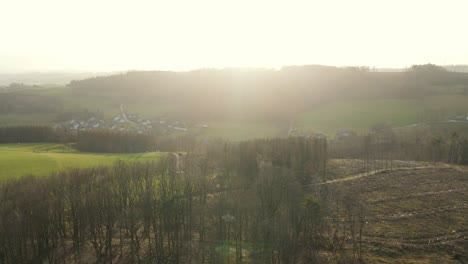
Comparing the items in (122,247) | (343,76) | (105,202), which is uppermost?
(343,76)

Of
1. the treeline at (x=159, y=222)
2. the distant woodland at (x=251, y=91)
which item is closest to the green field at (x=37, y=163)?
the treeline at (x=159, y=222)

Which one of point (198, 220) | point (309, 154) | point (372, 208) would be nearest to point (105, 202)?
point (198, 220)

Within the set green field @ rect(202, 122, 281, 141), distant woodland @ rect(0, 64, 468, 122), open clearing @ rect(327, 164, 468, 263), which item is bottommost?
open clearing @ rect(327, 164, 468, 263)

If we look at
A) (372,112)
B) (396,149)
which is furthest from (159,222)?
(372,112)

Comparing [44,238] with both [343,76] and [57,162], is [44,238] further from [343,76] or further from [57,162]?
[343,76]

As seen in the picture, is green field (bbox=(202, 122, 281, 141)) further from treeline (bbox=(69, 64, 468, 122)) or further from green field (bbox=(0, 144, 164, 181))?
green field (bbox=(0, 144, 164, 181))

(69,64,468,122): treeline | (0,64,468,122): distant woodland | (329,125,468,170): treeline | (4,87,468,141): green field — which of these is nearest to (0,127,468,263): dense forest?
(329,125,468,170): treeline
